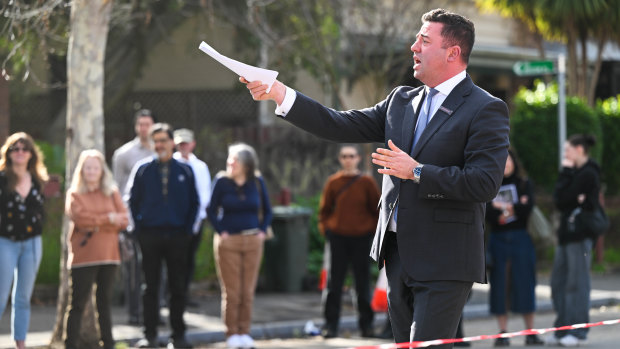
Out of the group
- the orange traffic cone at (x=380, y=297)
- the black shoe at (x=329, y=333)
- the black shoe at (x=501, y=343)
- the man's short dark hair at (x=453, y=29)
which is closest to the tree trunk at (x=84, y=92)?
the black shoe at (x=329, y=333)

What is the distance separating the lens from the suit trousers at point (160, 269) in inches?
404

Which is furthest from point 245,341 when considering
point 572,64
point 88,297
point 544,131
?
point 572,64

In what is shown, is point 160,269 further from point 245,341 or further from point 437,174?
point 437,174

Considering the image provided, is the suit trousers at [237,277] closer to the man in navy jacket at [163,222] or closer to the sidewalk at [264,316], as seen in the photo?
the man in navy jacket at [163,222]

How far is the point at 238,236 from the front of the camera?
10.5m

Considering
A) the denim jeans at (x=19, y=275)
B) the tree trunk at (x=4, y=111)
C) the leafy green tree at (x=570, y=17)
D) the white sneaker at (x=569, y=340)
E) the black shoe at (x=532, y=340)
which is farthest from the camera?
the leafy green tree at (x=570, y=17)

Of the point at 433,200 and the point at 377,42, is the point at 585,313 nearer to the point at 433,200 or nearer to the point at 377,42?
the point at 433,200

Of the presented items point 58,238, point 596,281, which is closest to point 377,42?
point 596,281

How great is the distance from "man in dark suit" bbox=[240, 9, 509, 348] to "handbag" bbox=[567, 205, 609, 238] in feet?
18.7

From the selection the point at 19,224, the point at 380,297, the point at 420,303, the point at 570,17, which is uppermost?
the point at 570,17

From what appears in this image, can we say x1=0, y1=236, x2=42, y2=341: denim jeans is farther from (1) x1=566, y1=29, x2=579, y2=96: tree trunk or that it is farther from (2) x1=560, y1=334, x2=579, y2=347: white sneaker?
(1) x1=566, y1=29, x2=579, y2=96: tree trunk

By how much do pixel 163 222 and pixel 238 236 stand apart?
2.40 ft

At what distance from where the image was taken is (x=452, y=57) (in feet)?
17.0

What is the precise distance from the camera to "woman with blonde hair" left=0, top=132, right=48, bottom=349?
916cm
